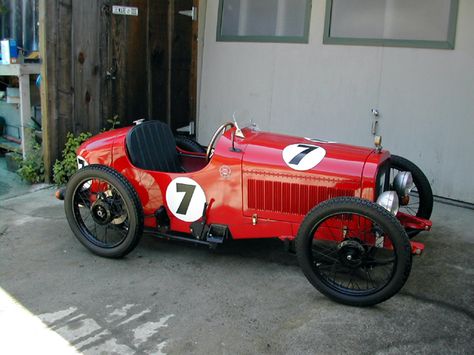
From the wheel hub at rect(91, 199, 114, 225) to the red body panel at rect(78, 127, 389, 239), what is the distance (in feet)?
0.87

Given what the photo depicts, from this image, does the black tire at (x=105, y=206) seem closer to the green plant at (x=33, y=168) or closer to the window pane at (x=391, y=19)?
the green plant at (x=33, y=168)

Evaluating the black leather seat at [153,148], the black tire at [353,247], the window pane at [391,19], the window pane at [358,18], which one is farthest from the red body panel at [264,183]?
the window pane at [358,18]

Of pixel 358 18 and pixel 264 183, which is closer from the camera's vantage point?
pixel 264 183

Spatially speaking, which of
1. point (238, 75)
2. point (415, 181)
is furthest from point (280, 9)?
point (415, 181)

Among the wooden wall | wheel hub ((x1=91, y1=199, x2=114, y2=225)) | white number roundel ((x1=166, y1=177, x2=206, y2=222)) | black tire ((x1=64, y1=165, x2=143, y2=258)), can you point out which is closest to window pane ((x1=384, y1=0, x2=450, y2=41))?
the wooden wall

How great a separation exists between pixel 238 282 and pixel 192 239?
0.49 m

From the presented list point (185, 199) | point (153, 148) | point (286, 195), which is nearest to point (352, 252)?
point (286, 195)

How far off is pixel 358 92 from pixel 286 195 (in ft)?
8.03

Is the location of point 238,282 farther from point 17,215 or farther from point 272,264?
point 17,215

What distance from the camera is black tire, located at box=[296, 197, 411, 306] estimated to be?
3.01m

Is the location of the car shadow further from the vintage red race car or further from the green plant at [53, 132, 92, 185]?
the green plant at [53, 132, 92, 185]

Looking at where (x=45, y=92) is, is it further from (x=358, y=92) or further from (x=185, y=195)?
(x=358, y=92)

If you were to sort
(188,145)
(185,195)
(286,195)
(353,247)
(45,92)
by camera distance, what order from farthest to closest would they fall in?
1. (45,92)
2. (188,145)
3. (185,195)
4. (286,195)
5. (353,247)

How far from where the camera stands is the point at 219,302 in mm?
3336
